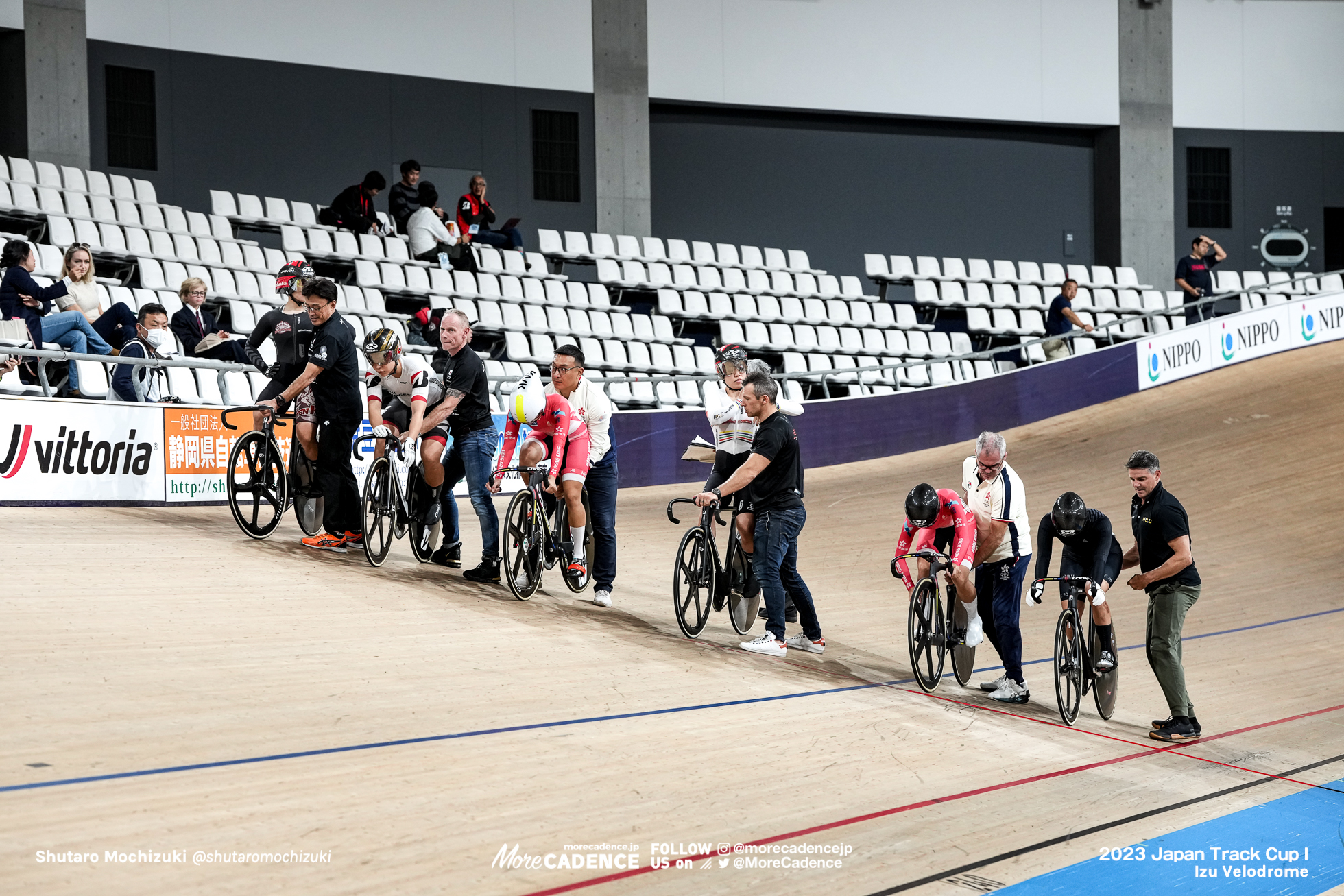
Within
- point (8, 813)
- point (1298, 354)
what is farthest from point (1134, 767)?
point (1298, 354)

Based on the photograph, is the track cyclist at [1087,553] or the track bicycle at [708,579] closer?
the track cyclist at [1087,553]

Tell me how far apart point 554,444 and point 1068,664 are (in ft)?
9.34

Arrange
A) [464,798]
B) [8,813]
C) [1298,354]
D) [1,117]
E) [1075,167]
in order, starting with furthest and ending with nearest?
1. [1075,167]
2. [1298,354]
3. [1,117]
4. [464,798]
5. [8,813]

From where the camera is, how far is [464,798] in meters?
4.05

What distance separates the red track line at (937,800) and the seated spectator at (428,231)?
33.9 feet

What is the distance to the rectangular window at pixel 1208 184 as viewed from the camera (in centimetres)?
2166

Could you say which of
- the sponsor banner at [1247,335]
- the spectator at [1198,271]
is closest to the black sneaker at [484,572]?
the sponsor banner at [1247,335]

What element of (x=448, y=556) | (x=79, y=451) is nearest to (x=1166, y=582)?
(x=448, y=556)

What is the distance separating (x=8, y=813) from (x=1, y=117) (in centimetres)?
1385

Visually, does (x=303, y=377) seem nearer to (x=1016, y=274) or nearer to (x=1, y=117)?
(x=1, y=117)

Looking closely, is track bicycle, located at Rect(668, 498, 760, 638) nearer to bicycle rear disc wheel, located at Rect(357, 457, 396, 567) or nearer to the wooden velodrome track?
the wooden velodrome track

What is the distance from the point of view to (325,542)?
25.2ft

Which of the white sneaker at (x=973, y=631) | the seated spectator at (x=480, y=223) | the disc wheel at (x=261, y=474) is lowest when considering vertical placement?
the white sneaker at (x=973, y=631)

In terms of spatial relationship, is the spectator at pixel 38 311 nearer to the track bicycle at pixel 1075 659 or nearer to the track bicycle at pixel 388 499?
the track bicycle at pixel 388 499
